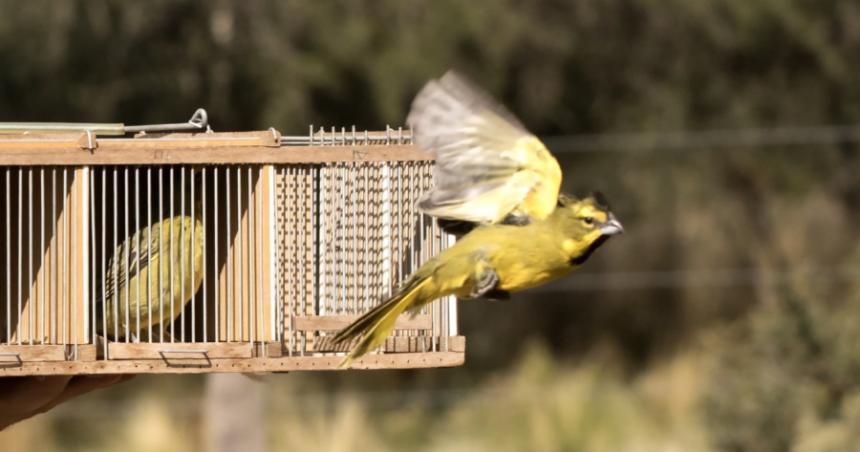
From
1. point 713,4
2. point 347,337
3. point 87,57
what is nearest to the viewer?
point 347,337

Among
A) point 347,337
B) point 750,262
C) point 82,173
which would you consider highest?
point 750,262

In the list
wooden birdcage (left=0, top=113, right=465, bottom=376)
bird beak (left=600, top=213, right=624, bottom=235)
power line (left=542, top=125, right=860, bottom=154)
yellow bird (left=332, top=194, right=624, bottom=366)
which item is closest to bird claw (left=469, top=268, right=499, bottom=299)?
yellow bird (left=332, top=194, right=624, bottom=366)

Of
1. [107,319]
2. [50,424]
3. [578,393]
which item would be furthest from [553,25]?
[107,319]

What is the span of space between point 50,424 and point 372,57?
14.4ft

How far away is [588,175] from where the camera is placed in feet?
52.6

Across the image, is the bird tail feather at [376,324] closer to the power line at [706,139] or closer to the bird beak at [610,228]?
the bird beak at [610,228]

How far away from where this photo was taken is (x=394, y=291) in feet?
17.5

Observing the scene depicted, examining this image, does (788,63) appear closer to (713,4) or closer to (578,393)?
(713,4)

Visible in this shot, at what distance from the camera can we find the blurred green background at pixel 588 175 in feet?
43.4

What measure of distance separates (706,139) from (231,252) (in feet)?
35.5

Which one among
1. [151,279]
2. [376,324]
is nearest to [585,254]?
[376,324]

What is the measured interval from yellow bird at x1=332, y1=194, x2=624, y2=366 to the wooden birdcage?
217 millimetres

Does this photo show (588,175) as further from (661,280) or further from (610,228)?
(610,228)

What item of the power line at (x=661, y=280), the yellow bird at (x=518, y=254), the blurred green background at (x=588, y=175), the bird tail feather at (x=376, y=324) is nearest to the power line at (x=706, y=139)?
the blurred green background at (x=588, y=175)
